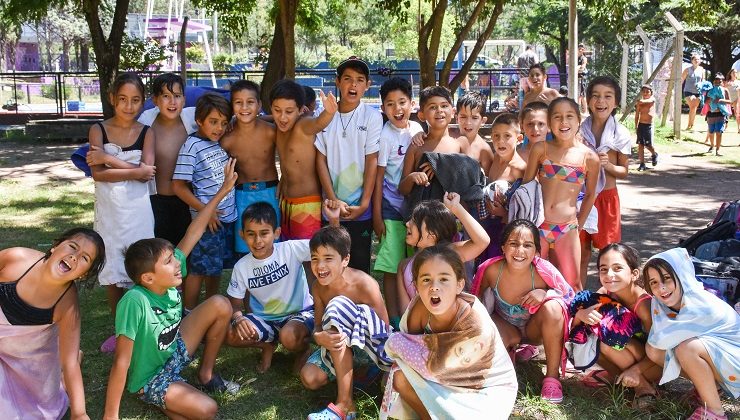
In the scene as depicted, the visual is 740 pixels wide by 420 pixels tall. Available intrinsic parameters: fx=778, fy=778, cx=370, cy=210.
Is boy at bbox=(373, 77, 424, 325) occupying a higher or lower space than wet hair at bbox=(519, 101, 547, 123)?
lower

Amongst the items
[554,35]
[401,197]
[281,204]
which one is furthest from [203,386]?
[554,35]


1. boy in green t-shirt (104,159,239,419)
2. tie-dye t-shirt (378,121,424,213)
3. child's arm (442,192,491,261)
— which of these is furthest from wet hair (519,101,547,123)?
boy in green t-shirt (104,159,239,419)

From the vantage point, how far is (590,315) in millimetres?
3619

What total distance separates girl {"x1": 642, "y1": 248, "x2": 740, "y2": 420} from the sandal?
1.38m

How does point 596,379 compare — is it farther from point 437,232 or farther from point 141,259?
point 141,259

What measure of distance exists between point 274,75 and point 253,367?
291 inches

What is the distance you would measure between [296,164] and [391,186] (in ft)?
1.86

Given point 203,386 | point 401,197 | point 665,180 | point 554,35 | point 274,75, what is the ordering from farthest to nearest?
point 554,35 → point 274,75 → point 665,180 → point 401,197 → point 203,386

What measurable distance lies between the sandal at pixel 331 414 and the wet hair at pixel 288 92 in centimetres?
171

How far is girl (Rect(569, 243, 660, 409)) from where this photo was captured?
3.58 metres

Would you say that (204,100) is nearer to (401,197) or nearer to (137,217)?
(137,217)

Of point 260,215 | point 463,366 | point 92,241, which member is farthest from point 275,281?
point 463,366

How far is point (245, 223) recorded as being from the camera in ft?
13.0

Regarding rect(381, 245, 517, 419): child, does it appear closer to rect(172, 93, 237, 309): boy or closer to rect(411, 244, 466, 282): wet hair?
rect(411, 244, 466, 282): wet hair
